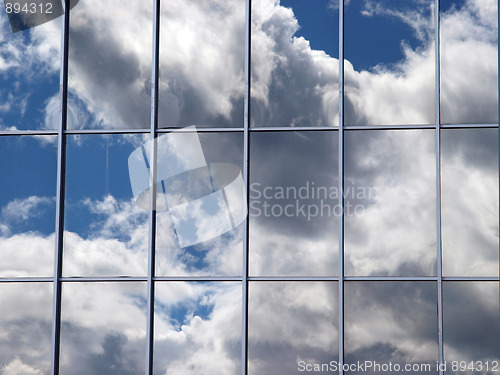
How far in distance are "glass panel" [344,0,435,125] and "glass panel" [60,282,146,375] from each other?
453 centimetres

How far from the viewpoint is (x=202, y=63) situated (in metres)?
9.97

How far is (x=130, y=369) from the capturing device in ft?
31.3

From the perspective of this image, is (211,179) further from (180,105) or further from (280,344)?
(280,344)

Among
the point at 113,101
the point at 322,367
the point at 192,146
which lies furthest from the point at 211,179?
the point at 322,367

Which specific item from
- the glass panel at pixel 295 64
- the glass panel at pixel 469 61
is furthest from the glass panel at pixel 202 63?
the glass panel at pixel 469 61

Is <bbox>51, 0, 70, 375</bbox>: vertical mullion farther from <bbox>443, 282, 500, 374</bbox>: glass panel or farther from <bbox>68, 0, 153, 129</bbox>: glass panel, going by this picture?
<bbox>443, 282, 500, 374</bbox>: glass panel

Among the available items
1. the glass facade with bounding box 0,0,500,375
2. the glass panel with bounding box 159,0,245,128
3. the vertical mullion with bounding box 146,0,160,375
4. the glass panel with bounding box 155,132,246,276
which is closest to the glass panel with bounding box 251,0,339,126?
the glass facade with bounding box 0,0,500,375

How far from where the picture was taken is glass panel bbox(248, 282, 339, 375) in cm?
941

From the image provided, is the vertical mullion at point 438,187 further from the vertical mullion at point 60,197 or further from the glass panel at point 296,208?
the vertical mullion at point 60,197

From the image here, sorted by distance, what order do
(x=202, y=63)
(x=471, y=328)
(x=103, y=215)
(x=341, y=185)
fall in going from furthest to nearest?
1. (x=202, y=63)
2. (x=103, y=215)
3. (x=341, y=185)
4. (x=471, y=328)

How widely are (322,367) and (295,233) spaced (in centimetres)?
207

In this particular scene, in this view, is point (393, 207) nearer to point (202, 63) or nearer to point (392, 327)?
point (392, 327)

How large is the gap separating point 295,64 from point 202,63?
1.50m

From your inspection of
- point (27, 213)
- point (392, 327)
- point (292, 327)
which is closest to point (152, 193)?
point (27, 213)
